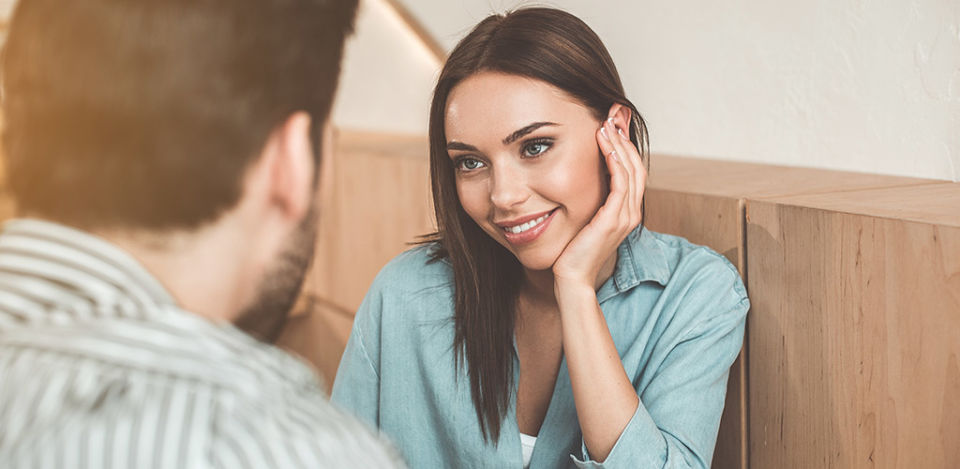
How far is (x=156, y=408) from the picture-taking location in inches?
20.1

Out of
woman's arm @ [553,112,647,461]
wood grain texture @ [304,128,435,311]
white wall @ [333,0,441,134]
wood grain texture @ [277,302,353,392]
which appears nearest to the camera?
woman's arm @ [553,112,647,461]

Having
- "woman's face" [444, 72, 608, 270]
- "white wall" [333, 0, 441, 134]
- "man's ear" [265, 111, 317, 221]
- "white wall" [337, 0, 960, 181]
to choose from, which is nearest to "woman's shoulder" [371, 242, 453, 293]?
"woman's face" [444, 72, 608, 270]

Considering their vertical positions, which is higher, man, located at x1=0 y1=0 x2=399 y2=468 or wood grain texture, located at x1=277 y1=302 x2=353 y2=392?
man, located at x1=0 y1=0 x2=399 y2=468

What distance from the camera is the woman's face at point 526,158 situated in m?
1.25

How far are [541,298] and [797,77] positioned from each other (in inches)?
26.5

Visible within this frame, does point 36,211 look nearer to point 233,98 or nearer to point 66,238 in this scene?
point 66,238

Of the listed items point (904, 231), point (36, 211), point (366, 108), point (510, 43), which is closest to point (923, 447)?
point (904, 231)

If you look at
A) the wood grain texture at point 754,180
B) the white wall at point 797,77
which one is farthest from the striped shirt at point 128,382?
the white wall at point 797,77

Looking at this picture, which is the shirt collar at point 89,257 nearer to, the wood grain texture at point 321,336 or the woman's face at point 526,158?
the woman's face at point 526,158

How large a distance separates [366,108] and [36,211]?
257 centimetres

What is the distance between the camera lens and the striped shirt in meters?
0.50

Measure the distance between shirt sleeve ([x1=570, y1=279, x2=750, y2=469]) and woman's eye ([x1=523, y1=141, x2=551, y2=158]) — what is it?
0.34 metres

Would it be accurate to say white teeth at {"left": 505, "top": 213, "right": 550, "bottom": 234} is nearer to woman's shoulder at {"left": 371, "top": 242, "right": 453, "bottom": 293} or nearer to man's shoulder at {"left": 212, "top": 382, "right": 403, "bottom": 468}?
woman's shoulder at {"left": 371, "top": 242, "right": 453, "bottom": 293}

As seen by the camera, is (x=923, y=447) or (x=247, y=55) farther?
(x=923, y=447)
